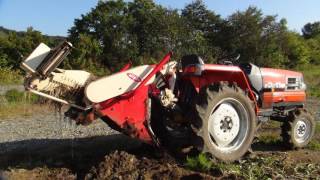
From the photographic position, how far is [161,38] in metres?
34.2

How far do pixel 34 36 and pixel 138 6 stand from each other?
29.4 feet

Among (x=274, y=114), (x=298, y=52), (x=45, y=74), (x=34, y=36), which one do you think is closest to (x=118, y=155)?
(x=45, y=74)

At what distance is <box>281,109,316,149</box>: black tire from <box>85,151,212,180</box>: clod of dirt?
2835mm

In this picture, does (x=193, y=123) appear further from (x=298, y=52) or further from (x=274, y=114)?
(x=298, y=52)

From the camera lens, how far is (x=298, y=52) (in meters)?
38.9

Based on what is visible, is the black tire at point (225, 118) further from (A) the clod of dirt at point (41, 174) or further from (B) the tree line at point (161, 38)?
(B) the tree line at point (161, 38)

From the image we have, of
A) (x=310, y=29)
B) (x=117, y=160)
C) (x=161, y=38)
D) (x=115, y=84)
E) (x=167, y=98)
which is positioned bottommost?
(x=117, y=160)

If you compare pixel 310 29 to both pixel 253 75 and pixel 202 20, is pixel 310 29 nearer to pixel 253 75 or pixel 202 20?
pixel 202 20

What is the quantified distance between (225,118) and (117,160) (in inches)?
68.1

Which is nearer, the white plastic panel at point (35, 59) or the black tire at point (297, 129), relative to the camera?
the white plastic panel at point (35, 59)

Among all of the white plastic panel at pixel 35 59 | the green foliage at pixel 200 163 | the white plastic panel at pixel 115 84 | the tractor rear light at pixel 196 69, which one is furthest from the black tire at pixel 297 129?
the white plastic panel at pixel 35 59

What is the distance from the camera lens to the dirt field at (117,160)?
20.0 ft

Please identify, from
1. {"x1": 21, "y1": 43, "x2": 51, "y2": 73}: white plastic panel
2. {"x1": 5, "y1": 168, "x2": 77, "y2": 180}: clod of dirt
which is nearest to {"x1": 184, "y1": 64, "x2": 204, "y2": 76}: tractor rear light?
{"x1": 21, "y1": 43, "x2": 51, "y2": 73}: white plastic panel

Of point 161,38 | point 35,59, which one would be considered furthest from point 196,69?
point 161,38
